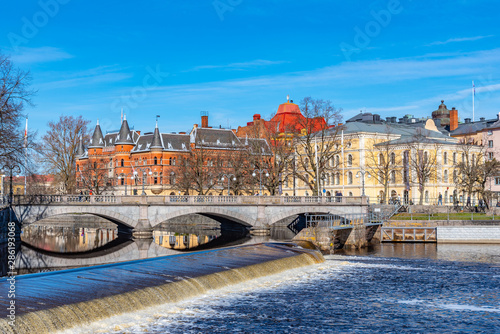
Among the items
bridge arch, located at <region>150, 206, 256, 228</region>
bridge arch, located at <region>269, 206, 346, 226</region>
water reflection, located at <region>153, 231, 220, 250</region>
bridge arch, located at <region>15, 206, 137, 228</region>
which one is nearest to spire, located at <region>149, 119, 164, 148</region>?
water reflection, located at <region>153, 231, 220, 250</region>

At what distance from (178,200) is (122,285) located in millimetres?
35257

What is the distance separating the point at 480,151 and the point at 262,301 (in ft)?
254

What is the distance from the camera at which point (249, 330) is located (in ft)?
62.4

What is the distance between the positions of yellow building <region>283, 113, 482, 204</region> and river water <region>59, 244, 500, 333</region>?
52161 mm

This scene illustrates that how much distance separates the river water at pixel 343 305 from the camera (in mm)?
19484

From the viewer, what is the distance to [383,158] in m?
86.1

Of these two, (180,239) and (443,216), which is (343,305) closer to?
(180,239)

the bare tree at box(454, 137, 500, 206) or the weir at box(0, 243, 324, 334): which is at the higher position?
the bare tree at box(454, 137, 500, 206)

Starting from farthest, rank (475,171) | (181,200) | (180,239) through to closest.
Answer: (475,171), (180,239), (181,200)

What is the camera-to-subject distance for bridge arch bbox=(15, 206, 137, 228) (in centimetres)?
5069

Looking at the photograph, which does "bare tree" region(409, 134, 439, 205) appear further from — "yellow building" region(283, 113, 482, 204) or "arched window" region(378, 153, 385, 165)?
"arched window" region(378, 153, 385, 165)

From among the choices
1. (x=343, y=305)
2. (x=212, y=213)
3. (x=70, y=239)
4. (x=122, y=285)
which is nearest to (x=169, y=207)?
(x=212, y=213)

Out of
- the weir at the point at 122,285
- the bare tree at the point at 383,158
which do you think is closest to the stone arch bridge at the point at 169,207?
the weir at the point at 122,285

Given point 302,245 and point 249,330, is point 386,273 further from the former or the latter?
point 249,330
